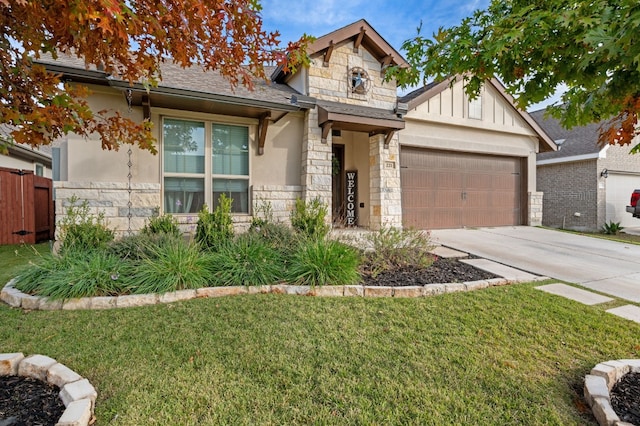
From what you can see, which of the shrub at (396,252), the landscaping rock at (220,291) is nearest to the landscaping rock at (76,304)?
the landscaping rock at (220,291)

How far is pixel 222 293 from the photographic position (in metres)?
4.12

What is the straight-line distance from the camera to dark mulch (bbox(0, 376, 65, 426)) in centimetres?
191

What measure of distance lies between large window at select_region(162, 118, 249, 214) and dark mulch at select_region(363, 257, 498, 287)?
3804mm

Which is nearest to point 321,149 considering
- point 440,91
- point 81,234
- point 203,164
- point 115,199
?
point 203,164

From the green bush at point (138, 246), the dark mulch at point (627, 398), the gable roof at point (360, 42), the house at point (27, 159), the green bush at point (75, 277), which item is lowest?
the dark mulch at point (627, 398)

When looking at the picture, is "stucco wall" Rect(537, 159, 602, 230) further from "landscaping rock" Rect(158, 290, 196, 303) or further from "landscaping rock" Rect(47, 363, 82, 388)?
"landscaping rock" Rect(47, 363, 82, 388)

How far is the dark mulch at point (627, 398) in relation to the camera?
80.4 inches

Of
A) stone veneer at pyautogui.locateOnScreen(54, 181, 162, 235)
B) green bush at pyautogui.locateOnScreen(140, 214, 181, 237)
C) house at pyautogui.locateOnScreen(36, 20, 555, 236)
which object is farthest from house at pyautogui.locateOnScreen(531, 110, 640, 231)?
stone veneer at pyautogui.locateOnScreen(54, 181, 162, 235)

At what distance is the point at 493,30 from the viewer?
7.06 feet

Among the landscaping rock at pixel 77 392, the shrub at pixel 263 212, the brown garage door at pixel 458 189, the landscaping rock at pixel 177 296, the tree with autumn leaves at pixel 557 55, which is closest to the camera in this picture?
the tree with autumn leaves at pixel 557 55

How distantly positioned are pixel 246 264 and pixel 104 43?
3224 millimetres

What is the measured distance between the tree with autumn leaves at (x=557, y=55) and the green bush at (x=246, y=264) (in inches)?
121

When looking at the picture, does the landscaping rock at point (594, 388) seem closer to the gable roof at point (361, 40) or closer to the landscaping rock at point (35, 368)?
the landscaping rock at point (35, 368)

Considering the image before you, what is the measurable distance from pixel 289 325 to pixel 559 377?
2275 millimetres
